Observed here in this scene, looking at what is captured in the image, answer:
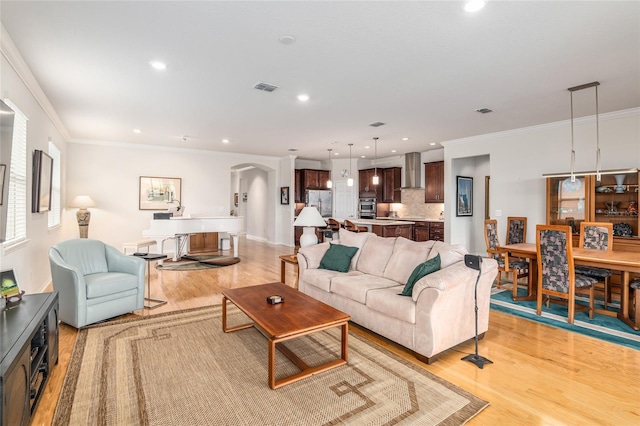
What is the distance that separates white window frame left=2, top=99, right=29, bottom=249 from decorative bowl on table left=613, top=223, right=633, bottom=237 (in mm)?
7687

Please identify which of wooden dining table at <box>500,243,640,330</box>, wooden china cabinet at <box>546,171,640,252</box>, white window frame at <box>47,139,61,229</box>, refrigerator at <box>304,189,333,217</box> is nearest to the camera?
wooden dining table at <box>500,243,640,330</box>

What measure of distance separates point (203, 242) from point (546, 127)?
25.6 ft

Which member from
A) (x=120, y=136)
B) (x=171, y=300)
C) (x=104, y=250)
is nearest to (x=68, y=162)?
(x=120, y=136)

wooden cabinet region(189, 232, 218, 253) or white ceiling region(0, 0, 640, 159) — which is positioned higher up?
white ceiling region(0, 0, 640, 159)

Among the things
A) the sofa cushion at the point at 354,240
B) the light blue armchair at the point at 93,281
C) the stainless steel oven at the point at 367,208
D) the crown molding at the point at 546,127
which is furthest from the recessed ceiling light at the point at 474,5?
the stainless steel oven at the point at 367,208

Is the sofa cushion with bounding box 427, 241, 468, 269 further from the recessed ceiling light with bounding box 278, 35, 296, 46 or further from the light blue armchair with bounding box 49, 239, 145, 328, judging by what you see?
the light blue armchair with bounding box 49, 239, 145, 328

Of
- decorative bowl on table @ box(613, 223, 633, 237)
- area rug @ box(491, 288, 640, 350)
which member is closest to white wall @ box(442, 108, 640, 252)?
decorative bowl on table @ box(613, 223, 633, 237)

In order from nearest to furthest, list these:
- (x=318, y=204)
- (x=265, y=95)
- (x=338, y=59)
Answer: (x=338, y=59), (x=265, y=95), (x=318, y=204)

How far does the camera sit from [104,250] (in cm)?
394

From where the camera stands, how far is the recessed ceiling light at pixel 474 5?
2.24 metres

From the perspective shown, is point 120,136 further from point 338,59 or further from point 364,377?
point 364,377

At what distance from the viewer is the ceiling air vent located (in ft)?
12.5

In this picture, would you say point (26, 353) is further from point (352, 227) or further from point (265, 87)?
Answer: point (352, 227)

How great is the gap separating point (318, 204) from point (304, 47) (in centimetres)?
747
